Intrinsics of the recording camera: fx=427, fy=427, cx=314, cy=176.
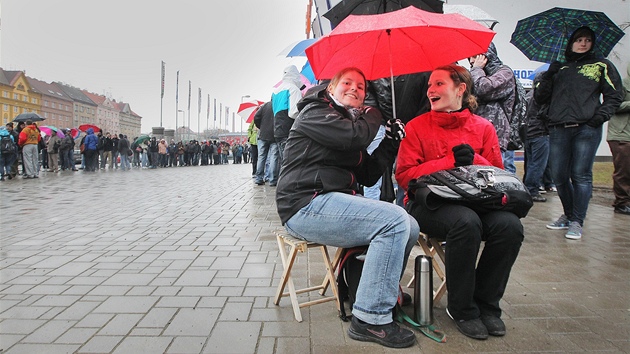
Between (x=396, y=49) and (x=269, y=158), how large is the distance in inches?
331

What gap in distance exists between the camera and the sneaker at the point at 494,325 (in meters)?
2.43

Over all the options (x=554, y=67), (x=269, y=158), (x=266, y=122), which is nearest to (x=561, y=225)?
(x=554, y=67)

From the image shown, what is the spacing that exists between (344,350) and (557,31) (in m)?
4.35

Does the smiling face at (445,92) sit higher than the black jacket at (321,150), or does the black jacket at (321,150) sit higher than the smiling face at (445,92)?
the smiling face at (445,92)

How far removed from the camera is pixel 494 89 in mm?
4109

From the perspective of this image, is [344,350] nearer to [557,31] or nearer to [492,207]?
[492,207]

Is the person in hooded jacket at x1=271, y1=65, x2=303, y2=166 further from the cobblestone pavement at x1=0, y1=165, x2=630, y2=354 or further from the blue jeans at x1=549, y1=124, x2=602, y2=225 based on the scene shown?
the blue jeans at x1=549, y1=124, x2=602, y2=225

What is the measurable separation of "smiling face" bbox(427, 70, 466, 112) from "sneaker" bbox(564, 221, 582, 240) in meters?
2.90

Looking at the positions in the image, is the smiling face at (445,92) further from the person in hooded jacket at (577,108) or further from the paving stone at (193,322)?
the person in hooded jacket at (577,108)

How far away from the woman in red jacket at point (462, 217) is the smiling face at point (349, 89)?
18.8 inches

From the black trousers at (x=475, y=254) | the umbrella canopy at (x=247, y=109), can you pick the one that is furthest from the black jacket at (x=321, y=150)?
the umbrella canopy at (x=247, y=109)

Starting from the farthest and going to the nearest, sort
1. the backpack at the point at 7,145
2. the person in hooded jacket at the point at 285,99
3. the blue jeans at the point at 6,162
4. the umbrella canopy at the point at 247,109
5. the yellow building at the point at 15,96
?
the yellow building at the point at 15,96
the umbrella canopy at the point at 247,109
the blue jeans at the point at 6,162
the backpack at the point at 7,145
the person in hooded jacket at the point at 285,99

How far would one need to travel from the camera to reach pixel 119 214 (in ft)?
21.9

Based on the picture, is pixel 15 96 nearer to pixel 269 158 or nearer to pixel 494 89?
pixel 269 158
